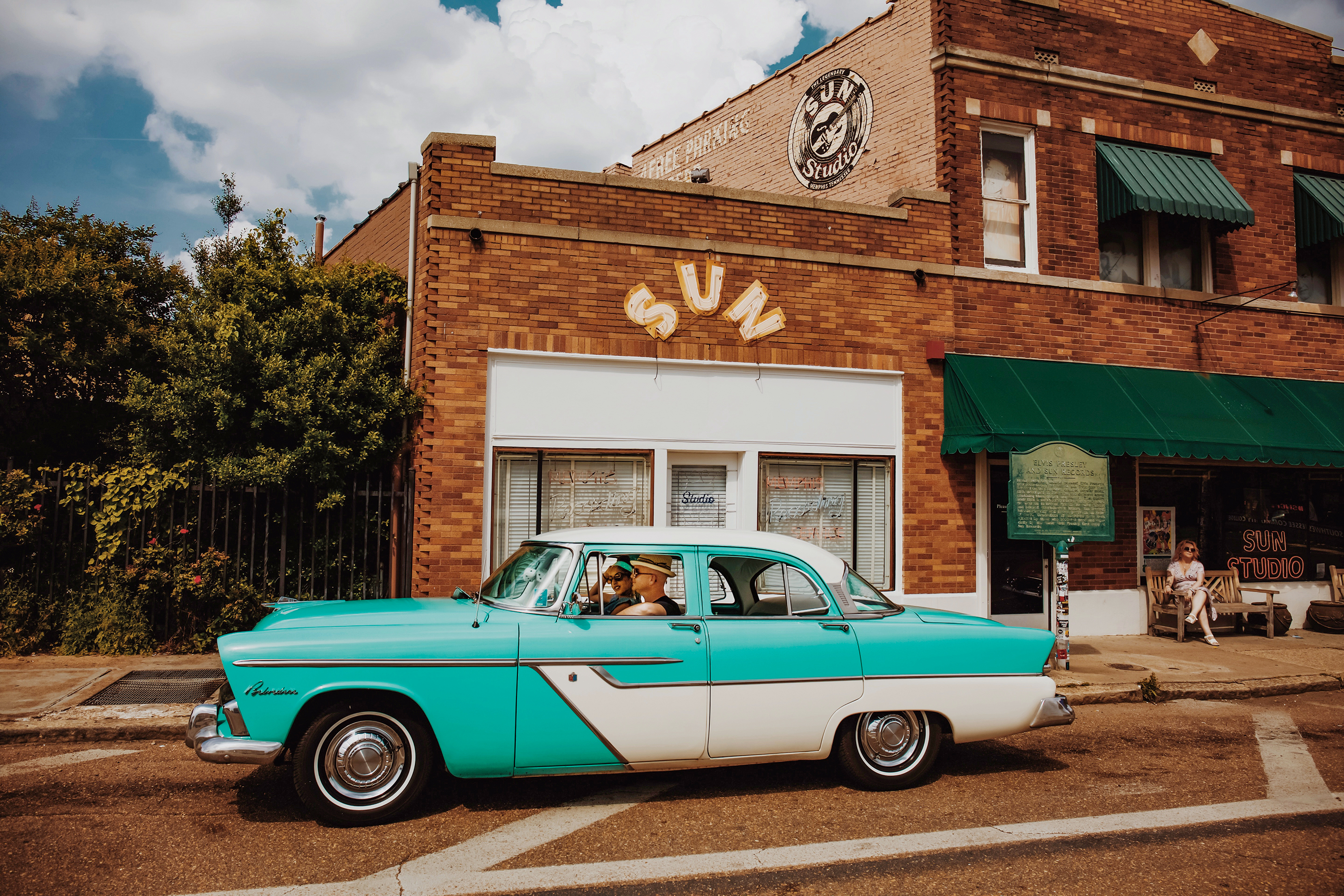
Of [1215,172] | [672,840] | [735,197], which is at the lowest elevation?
[672,840]

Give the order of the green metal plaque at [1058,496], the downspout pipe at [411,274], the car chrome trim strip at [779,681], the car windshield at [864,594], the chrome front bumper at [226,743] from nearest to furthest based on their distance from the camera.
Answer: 1. the chrome front bumper at [226,743]
2. the car chrome trim strip at [779,681]
3. the car windshield at [864,594]
4. the green metal plaque at [1058,496]
5. the downspout pipe at [411,274]

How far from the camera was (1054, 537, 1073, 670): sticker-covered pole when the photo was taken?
870cm

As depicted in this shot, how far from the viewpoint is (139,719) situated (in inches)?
245

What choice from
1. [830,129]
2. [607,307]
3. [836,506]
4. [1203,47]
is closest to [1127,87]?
[1203,47]

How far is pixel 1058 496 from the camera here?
29.1 feet

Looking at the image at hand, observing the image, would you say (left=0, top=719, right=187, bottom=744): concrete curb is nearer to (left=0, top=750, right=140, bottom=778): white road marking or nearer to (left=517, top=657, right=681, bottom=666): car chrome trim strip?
(left=0, top=750, right=140, bottom=778): white road marking

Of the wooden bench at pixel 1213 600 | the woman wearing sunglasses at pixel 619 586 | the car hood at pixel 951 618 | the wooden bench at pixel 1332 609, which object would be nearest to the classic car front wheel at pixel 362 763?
the woman wearing sunglasses at pixel 619 586

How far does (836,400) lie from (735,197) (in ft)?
8.65

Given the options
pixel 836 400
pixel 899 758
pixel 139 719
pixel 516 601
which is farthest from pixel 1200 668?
pixel 139 719

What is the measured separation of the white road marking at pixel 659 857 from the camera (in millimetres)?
3844

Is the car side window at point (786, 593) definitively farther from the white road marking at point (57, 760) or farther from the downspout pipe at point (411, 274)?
the downspout pipe at point (411, 274)

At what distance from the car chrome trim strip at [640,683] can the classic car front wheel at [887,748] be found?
104cm

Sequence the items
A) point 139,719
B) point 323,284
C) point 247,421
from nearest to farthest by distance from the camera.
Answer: point 139,719 → point 247,421 → point 323,284

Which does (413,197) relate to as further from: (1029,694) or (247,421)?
(1029,694)
